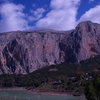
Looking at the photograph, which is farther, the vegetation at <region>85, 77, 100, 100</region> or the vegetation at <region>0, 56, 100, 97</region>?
the vegetation at <region>0, 56, 100, 97</region>

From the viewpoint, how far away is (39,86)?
13988 centimetres

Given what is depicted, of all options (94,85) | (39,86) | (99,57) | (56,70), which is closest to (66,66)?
(56,70)

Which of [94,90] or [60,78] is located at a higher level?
[94,90]

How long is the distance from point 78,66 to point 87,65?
598cm

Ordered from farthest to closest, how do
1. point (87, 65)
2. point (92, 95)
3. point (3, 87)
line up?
point (87, 65) < point (3, 87) < point (92, 95)

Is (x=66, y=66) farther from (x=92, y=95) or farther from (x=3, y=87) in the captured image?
(x=92, y=95)

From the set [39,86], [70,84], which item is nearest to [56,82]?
[39,86]

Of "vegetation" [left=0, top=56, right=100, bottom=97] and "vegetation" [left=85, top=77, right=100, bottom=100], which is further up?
"vegetation" [left=85, top=77, right=100, bottom=100]

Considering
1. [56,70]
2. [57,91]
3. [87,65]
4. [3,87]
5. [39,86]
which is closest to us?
[57,91]

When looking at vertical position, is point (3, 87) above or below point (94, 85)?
below

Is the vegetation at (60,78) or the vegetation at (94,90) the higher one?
the vegetation at (94,90)

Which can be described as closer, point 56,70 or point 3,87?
point 3,87

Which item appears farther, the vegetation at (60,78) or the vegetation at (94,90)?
the vegetation at (60,78)

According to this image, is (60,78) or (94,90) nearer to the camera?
(94,90)
